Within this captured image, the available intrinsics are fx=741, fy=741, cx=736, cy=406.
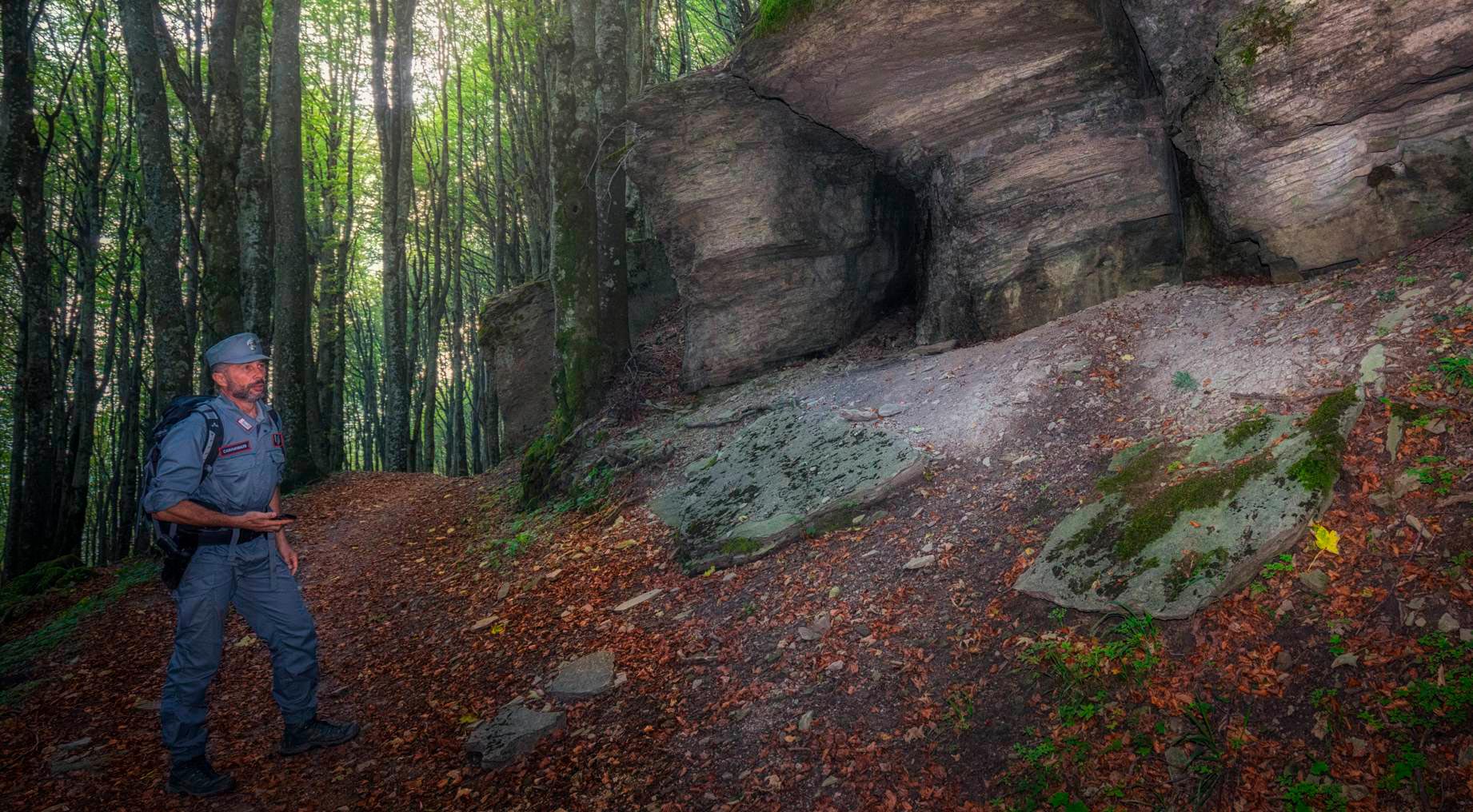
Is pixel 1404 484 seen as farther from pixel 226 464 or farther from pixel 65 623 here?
pixel 65 623

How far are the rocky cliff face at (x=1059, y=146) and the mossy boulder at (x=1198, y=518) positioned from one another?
8.79 ft

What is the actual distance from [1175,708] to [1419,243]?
459cm

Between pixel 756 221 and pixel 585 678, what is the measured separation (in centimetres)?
656

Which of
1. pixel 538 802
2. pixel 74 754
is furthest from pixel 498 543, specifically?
pixel 538 802

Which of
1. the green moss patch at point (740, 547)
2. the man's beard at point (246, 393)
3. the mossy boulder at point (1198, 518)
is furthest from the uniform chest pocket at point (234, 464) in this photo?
the mossy boulder at point (1198, 518)

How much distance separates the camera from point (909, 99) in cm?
815

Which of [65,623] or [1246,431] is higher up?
[1246,431]

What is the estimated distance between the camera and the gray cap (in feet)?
15.1

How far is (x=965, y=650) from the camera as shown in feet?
13.6

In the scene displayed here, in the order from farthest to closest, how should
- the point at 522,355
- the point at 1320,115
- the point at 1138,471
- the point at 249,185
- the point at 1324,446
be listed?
the point at 522,355 → the point at 249,185 → the point at 1320,115 → the point at 1138,471 → the point at 1324,446

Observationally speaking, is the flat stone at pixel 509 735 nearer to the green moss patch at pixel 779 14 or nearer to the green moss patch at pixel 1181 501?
the green moss patch at pixel 1181 501

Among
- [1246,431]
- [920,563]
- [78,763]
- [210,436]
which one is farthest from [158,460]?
[1246,431]

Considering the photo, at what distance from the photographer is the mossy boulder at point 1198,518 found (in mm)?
3719

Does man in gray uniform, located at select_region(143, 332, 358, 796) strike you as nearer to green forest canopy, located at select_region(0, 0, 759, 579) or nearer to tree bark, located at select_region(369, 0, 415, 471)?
green forest canopy, located at select_region(0, 0, 759, 579)
